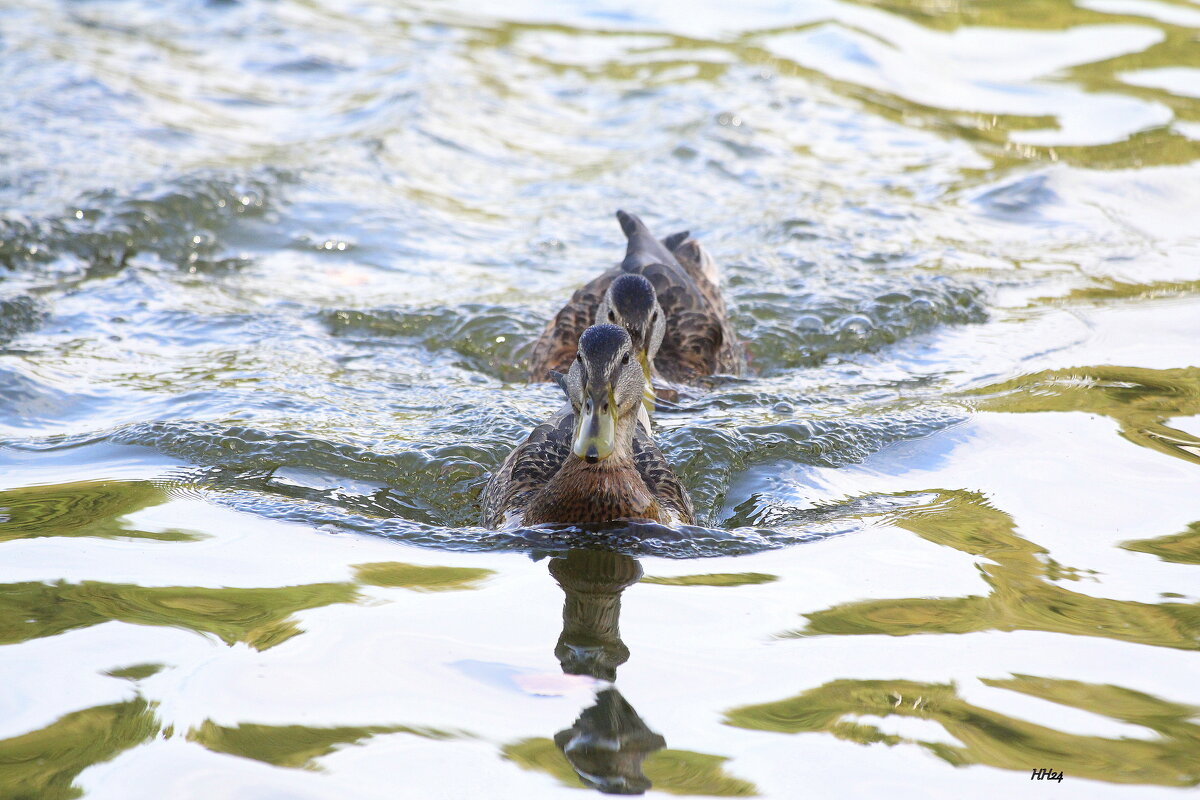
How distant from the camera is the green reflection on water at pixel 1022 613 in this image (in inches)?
186

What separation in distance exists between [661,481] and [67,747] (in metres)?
2.97

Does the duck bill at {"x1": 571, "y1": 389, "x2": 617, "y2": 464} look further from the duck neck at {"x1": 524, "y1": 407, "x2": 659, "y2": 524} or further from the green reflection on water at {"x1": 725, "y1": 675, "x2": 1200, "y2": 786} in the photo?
the green reflection on water at {"x1": 725, "y1": 675, "x2": 1200, "y2": 786}

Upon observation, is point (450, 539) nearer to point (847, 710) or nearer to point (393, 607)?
point (393, 607)

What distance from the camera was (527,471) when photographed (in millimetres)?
6031

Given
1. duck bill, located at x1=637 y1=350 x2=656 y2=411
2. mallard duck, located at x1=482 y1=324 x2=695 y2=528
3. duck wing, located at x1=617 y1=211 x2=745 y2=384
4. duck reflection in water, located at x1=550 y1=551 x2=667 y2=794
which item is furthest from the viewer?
duck wing, located at x1=617 y1=211 x2=745 y2=384

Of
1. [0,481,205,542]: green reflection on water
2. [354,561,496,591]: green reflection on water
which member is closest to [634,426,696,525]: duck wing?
[354,561,496,591]: green reflection on water

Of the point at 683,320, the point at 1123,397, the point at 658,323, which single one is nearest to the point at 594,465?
the point at 658,323

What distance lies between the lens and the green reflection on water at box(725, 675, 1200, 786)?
12.9 feet

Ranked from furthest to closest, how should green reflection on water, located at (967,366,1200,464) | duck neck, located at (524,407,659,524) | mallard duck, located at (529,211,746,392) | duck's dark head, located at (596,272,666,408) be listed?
mallard duck, located at (529,211,746,392), duck's dark head, located at (596,272,666,408), green reflection on water, located at (967,366,1200,464), duck neck, located at (524,407,659,524)

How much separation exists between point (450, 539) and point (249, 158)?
284 inches

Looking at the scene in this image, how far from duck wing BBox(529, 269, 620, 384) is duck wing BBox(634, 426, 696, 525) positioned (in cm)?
171

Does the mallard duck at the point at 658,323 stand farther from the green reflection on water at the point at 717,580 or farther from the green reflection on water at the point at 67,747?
the green reflection on water at the point at 67,747

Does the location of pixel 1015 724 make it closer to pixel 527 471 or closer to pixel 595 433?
pixel 595 433

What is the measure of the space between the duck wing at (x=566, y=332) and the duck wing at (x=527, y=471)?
5.68ft
